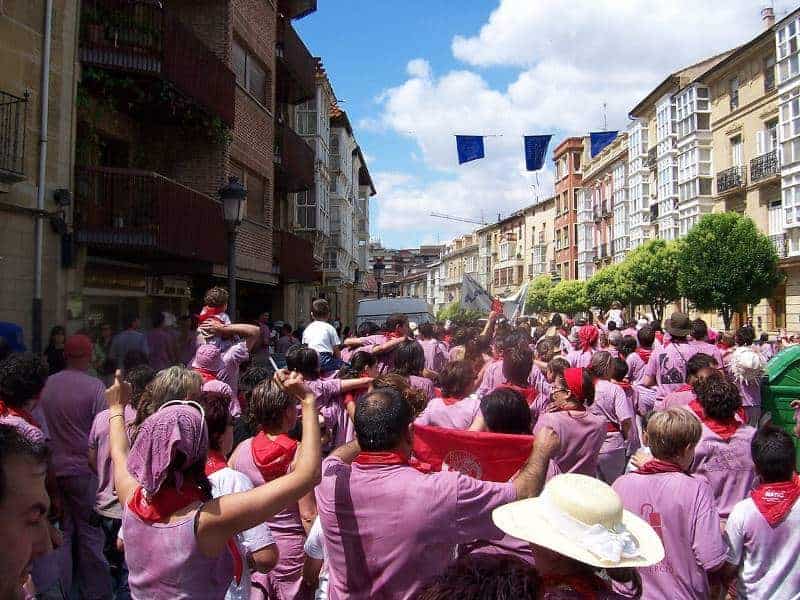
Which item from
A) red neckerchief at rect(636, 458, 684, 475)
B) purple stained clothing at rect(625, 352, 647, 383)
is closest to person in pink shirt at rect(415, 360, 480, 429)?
red neckerchief at rect(636, 458, 684, 475)

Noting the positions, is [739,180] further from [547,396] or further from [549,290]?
[547,396]

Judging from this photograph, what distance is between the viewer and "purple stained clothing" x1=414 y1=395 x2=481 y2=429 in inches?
183

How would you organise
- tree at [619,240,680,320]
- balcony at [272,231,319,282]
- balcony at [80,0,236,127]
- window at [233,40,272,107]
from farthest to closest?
tree at [619,240,680,320] → balcony at [272,231,319,282] → window at [233,40,272,107] → balcony at [80,0,236,127]

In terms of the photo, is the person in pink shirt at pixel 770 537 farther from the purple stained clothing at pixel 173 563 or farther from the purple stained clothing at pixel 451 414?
the purple stained clothing at pixel 173 563

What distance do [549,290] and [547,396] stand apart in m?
49.9

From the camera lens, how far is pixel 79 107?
1122cm

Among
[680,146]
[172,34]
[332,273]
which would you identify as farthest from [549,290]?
[172,34]

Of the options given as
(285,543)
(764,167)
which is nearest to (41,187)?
(285,543)

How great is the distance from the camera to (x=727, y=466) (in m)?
4.18

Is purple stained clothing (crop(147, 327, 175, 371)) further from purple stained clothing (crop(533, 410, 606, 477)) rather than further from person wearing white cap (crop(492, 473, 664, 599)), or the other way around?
person wearing white cap (crop(492, 473, 664, 599))

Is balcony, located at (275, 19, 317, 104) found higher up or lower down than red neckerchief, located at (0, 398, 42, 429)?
higher up

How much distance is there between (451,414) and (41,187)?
25.5ft

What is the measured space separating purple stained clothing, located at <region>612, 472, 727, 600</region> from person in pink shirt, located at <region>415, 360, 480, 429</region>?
160 cm

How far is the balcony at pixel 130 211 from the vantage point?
1079cm
